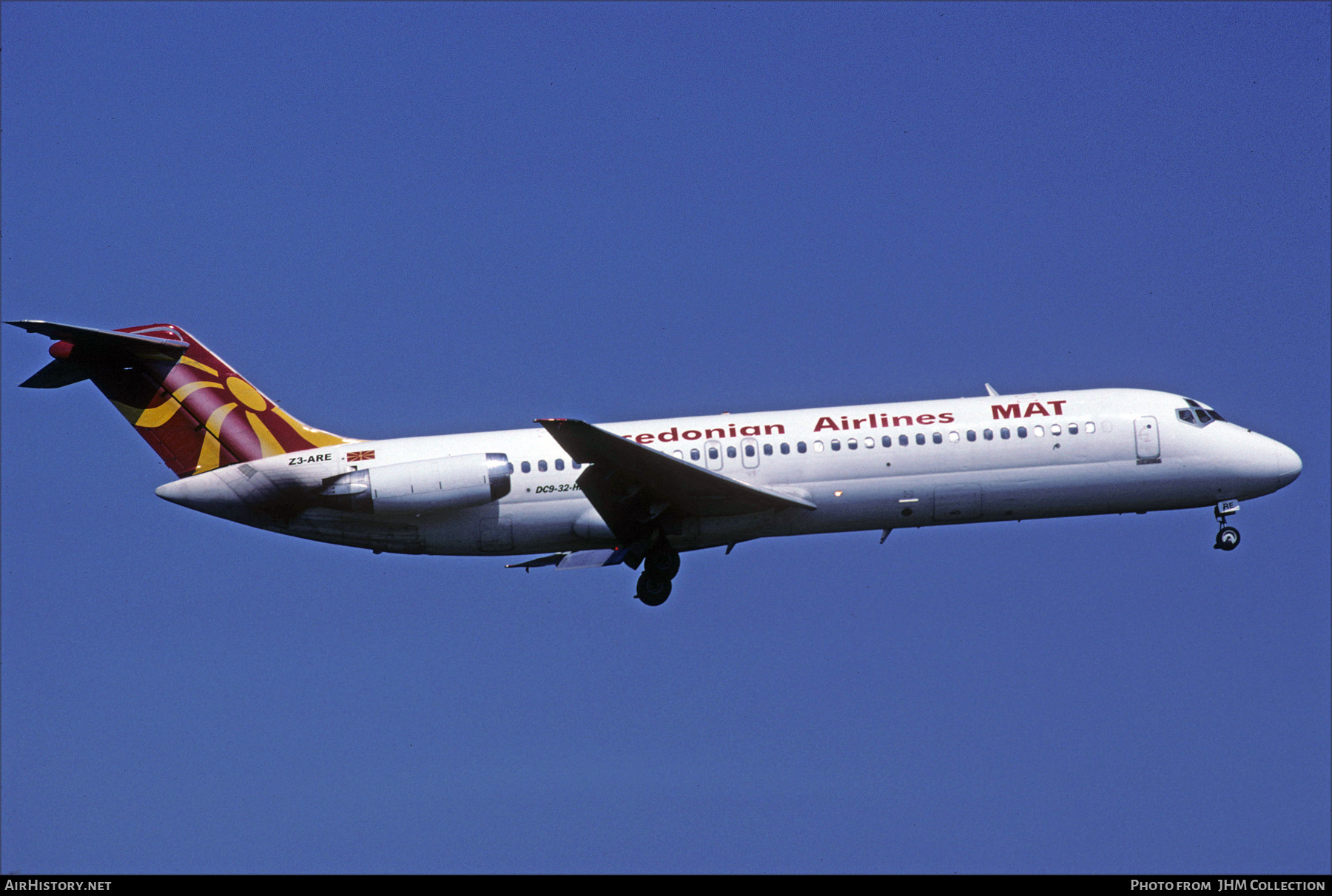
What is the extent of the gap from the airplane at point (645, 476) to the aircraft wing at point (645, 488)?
0.15ft

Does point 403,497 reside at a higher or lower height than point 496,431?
lower

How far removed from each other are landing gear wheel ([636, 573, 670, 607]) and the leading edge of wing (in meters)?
1.67

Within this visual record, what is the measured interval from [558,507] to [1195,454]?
1367 cm

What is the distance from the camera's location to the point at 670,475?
2858cm

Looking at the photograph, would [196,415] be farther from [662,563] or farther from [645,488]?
[662,563]

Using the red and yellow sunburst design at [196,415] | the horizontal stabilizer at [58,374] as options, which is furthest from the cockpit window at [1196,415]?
the horizontal stabilizer at [58,374]

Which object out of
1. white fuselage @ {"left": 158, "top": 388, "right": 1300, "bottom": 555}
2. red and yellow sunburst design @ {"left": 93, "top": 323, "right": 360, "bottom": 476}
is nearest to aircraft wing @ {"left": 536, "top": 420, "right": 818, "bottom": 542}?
white fuselage @ {"left": 158, "top": 388, "right": 1300, "bottom": 555}

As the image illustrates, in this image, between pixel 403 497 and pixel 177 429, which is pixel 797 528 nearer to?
pixel 403 497

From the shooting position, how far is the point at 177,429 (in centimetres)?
2997

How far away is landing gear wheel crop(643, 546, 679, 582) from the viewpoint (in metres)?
29.9

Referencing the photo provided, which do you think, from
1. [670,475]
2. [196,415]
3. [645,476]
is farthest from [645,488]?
[196,415]

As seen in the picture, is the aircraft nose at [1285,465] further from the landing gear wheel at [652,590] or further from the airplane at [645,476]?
the landing gear wheel at [652,590]
